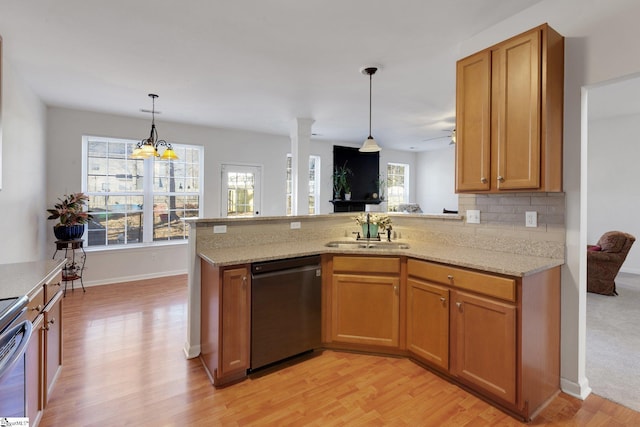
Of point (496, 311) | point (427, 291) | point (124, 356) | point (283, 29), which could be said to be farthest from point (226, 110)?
point (496, 311)

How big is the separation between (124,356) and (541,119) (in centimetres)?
358

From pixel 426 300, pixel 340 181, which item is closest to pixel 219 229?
pixel 426 300

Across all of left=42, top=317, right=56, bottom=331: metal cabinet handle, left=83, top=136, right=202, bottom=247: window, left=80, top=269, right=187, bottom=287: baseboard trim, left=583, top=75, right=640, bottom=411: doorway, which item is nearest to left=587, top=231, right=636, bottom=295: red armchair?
left=583, top=75, right=640, bottom=411: doorway

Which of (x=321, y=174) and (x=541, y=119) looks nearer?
(x=541, y=119)

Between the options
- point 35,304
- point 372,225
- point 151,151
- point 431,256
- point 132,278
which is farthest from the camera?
point 132,278

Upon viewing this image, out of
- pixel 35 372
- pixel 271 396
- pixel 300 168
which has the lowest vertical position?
pixel 271 396

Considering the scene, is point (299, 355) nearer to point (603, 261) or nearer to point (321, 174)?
point (603, 261)

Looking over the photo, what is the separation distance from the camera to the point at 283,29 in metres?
2.43

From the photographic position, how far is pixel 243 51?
2791 millimetres

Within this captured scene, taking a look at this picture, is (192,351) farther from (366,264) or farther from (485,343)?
(485,343)

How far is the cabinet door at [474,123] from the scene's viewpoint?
217 centimetres

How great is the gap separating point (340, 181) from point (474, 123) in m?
4.88

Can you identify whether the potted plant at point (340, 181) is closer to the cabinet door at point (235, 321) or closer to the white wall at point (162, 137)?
the white wall at point (162, 137)

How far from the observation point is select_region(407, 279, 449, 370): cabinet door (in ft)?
7.06
